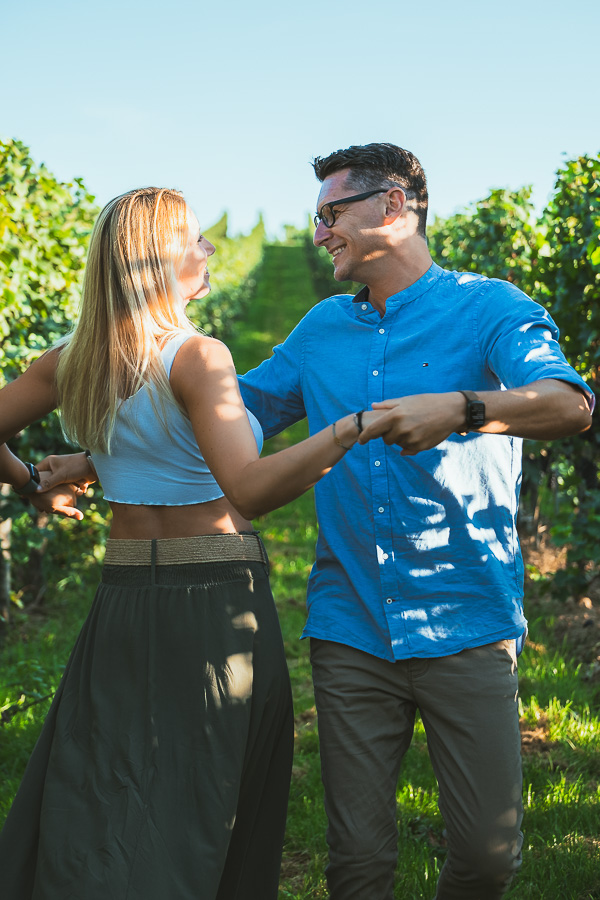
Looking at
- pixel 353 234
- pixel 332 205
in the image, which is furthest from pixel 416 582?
pixel 332 205

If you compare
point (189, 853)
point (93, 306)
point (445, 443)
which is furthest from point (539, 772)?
point (93, 306)

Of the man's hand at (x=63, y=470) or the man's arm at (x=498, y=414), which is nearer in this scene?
the man's arm at (x=498, y=414)

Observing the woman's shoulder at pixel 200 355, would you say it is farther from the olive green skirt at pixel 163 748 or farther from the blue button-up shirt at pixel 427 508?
the blue button-up shirt at pixel 427 508

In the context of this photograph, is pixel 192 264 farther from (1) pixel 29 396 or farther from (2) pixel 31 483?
(2) pixel 31 483

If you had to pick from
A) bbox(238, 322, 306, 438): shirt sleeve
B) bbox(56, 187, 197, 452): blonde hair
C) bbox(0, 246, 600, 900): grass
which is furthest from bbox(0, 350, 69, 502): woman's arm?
bbox(0, 246, 600, 900): grass

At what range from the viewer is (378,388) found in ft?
8.51

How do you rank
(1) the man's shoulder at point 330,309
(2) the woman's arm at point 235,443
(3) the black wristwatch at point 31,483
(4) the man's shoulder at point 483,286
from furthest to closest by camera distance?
(1) the man's shoulder at point 330,309 → (3) the black wristwatch at point 31,483 → (4) the man's shoulder at point 483,286 → (2) the woman's arm at point 235,443

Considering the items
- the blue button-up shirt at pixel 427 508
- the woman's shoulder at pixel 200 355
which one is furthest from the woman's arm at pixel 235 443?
the blue button-up shirt at pixel 427 508

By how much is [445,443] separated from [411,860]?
1664 mm

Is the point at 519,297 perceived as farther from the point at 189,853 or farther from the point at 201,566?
the point at 189,853

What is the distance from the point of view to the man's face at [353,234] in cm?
272

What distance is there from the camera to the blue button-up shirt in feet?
8.20

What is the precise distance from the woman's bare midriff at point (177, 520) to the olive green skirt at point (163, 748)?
0.11ft

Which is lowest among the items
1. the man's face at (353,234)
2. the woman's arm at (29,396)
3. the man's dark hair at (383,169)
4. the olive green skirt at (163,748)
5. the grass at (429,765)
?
the grass at (429,765)
